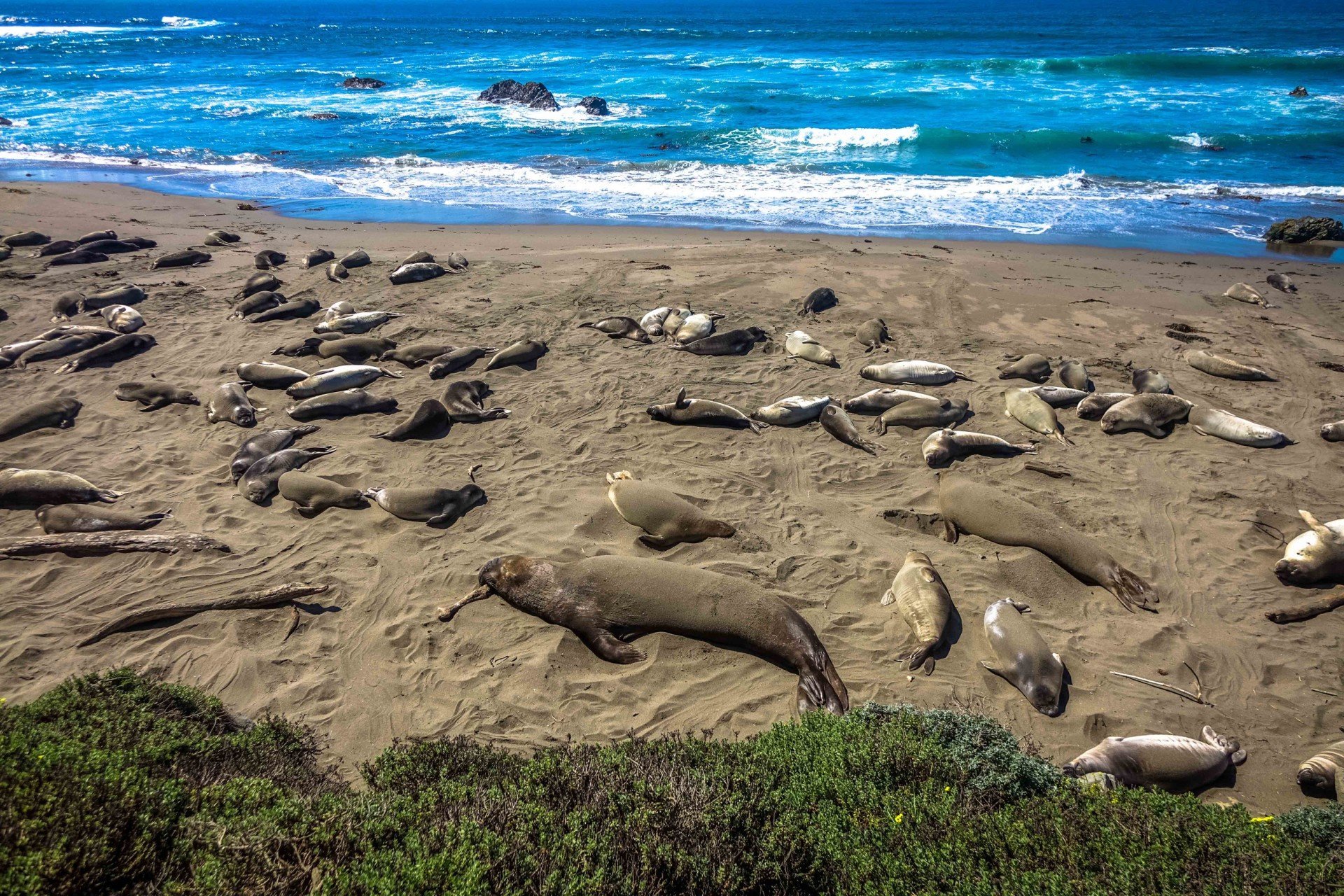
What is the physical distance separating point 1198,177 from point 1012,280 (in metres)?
12.6

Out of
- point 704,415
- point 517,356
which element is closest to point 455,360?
point 517,356

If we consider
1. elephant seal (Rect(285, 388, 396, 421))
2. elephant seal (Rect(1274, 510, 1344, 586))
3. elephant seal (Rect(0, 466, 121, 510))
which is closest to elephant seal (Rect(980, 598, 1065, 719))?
elephant seal (Rect(1274, 510, 1344, 586))

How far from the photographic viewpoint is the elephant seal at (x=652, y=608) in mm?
4742

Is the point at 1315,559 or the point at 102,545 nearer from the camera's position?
the point at 1315,559

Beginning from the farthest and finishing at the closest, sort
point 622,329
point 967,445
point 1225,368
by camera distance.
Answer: point 622,329
point 1225,368
point 967,445

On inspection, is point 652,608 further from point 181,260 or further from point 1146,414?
point 181,260

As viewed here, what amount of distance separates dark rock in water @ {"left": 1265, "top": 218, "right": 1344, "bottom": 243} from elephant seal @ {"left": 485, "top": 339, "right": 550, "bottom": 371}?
15.5 meters

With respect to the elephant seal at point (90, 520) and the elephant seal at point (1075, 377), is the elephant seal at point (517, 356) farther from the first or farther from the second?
the elephant seal at point (1075, 377)

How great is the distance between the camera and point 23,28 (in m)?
70.4

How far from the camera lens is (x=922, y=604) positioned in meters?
5.04

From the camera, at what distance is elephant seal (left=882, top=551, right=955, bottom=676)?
4.81 metres

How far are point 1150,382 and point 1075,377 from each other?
0.79 m

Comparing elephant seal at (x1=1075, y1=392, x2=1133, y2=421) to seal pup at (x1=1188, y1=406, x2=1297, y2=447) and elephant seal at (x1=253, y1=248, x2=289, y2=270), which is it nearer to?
seal pup at (x1=1188, y1=406, x2=1297, y2=447)

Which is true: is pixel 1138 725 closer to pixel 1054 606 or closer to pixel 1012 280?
pixel 1054 606
